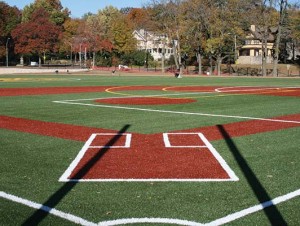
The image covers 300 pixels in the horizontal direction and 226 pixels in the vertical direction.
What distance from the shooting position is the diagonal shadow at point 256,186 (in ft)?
17.9

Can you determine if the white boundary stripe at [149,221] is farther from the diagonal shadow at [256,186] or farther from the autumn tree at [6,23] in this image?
the autumn tree at [6,23]

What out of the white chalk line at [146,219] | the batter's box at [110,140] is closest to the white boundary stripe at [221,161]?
the white chalk line at [146,219]

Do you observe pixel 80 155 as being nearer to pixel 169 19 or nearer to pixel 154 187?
pixel 154 187

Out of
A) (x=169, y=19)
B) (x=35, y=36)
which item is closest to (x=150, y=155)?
(x=169, y=19)

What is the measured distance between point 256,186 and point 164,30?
6563cm

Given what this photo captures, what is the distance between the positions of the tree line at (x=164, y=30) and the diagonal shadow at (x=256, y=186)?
5340 cm

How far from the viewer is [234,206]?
590cm

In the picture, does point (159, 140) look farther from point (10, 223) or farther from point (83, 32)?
point (83, 32)

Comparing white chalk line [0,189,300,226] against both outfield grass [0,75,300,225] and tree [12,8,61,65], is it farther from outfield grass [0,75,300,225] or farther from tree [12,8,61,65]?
tree [12,8,61,65]

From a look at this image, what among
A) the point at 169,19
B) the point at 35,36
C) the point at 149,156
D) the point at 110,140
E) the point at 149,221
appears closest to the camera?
the point at 149,221

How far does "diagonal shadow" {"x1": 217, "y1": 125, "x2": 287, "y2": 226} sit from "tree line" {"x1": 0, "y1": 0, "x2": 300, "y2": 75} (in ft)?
175

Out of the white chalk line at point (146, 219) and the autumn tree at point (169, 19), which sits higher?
the autumn tree at point (169, 19)

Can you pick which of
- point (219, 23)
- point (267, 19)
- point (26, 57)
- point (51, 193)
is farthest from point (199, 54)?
point (51, 193)

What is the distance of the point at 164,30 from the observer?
70.9m
